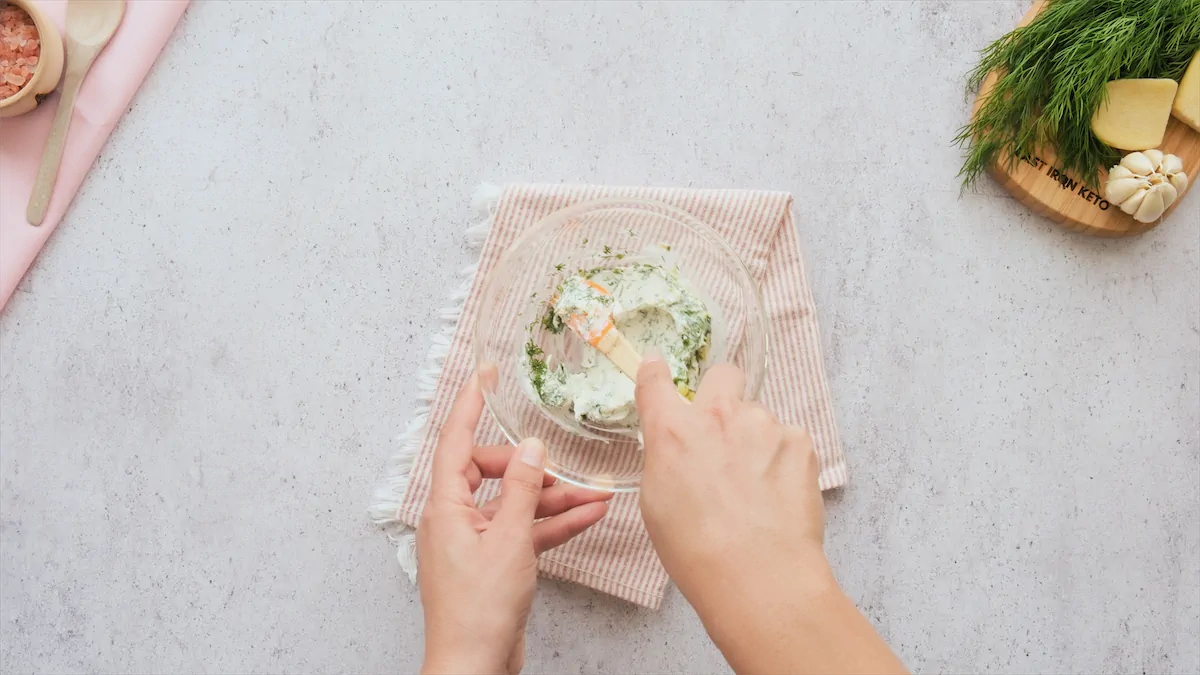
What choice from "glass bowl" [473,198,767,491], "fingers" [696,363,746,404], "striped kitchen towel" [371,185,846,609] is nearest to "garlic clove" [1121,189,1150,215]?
"striped kitchen towel" [371,185,846,609]

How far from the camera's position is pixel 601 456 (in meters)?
1.11

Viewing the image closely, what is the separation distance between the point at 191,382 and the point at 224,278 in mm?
166

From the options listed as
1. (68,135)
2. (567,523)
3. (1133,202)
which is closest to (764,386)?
(567,523)

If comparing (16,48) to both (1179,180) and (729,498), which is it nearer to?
(729,498)

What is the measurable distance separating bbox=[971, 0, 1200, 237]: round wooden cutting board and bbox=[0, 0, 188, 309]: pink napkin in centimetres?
128

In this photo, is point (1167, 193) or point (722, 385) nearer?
point (722, 385)

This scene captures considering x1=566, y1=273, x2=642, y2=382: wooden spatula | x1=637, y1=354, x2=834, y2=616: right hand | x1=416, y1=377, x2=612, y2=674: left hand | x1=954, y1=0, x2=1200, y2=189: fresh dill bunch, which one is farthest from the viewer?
x1=954, y1=0, x2=1200, y2=189: fresh dill bunch

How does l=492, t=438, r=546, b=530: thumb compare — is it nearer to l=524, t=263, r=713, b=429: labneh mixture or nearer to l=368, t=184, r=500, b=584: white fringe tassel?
l=524, t=263, r=713, b=429: labneh mixture

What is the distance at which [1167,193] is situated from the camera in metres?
1.21

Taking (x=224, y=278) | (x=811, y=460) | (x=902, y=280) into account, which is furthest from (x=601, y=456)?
(x=224, y=278)

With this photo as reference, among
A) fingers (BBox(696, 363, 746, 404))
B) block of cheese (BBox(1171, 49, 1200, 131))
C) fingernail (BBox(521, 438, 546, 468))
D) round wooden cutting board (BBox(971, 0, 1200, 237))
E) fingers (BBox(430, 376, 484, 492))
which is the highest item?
block of cheese (BBox(1171, 49, 1200, 131))

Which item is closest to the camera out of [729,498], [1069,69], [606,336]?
[729,498]

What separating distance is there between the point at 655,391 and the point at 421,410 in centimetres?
53

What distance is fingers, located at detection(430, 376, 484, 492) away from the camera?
95 cm
